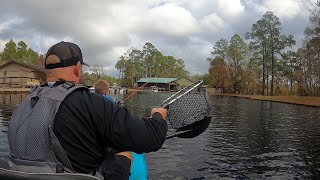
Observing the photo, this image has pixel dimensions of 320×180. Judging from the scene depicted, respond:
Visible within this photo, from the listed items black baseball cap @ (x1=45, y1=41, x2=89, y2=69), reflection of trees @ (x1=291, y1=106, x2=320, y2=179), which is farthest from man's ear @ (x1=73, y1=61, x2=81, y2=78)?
reflection of trees @ (x1=291, y1=106, x2=320, y2=179)

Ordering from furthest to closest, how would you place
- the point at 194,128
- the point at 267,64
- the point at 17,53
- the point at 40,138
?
1. the point at 17,53
2. the point at 267,64
3. the point at 194,128
4. the point at 40,138

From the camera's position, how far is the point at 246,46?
92.3m

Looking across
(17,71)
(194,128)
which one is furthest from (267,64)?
(194,128)

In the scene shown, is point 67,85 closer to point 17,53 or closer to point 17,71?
point 17,71

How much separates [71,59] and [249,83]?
93431 millimetres

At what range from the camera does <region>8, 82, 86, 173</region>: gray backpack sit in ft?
7.47

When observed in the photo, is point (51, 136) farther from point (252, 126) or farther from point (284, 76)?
point (284, 76)

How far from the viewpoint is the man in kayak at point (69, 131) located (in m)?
2.29

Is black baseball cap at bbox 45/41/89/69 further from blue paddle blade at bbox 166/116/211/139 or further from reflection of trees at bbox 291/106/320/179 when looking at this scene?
reflection of trees at bbox 291/106/320/179

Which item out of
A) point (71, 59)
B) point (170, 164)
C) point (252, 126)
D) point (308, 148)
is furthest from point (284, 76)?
point (71, 59)

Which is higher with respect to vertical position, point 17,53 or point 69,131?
point 17,53

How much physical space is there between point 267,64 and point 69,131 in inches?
3226

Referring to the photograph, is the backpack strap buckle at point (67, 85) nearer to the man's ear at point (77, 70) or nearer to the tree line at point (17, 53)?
the man's ear at point (77, 70)

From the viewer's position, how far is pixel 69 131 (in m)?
2.35
